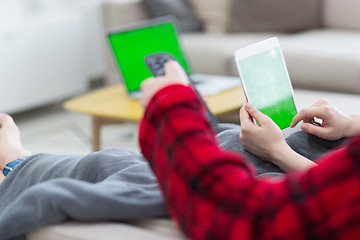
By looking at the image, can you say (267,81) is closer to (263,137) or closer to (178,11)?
(263,137)

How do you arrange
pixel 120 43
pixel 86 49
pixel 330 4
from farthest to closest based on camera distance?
pixel 86 49
pixel 330 4
pixel 120 43

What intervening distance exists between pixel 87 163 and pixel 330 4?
2657 millimetres

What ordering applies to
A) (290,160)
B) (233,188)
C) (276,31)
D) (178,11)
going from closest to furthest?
(233,188), (290,160), (276,31), (178,11)

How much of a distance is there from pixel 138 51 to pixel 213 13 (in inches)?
43.7

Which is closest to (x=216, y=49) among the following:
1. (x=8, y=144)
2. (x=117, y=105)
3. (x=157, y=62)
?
(x=117, y=105)

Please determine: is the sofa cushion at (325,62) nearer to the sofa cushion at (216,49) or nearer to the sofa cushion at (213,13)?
the sofa cushion at (216,49)

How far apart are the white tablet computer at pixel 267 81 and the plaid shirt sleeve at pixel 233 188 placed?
504 millimetres

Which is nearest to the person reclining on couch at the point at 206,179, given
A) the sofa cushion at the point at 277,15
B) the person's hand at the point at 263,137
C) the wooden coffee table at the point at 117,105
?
the person's hand at the point at 263,137

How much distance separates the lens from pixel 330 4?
3.56 meters

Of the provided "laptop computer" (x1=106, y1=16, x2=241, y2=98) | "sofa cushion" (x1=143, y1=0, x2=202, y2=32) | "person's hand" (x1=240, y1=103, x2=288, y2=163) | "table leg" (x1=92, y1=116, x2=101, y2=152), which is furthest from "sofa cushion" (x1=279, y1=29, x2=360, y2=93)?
"person's hand" (x1=240, y1=103, x2=288, y2=163)

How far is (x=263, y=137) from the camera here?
1.25 meters

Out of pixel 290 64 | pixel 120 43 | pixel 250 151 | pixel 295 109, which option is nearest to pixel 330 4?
pixel 290 64

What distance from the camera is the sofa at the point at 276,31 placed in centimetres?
307

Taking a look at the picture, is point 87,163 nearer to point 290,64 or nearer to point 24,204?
point 24,204
